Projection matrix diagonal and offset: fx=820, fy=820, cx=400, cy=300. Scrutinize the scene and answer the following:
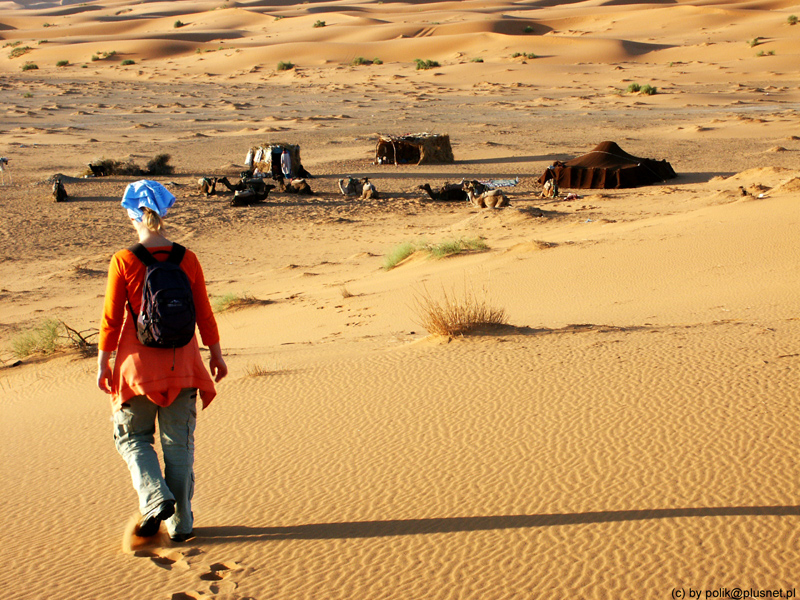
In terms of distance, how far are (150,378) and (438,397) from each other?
7.49 feet

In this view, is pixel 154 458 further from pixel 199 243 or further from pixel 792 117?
pixel 792 117

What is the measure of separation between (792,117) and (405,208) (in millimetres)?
19195

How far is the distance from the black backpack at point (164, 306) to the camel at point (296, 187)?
53.1 ft

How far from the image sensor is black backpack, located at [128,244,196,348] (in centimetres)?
313

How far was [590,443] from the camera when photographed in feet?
13.6

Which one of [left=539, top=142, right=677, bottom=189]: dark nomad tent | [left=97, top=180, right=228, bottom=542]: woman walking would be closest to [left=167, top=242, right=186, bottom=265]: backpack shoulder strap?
[left=97, top=180, right=228, bottom=542]: woman walking

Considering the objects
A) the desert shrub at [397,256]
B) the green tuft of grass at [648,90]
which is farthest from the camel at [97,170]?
the green tuft of grass at [648,90]

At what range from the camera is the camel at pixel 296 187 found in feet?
63.1

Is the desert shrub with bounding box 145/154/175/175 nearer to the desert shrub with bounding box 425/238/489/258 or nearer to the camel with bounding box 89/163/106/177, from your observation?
the camel with bounding box 89/163/106/177

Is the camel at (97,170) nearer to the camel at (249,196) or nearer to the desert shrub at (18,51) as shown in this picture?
the camel at (249,196)

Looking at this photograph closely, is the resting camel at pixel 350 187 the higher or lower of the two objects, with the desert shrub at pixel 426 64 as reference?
lower

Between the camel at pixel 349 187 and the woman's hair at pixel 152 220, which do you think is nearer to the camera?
the woman's hair at pixel 152 220

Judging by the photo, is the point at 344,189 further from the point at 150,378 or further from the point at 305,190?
the point at 150,378

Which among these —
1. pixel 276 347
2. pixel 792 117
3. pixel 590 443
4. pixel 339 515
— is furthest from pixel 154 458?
pixel 792 117
